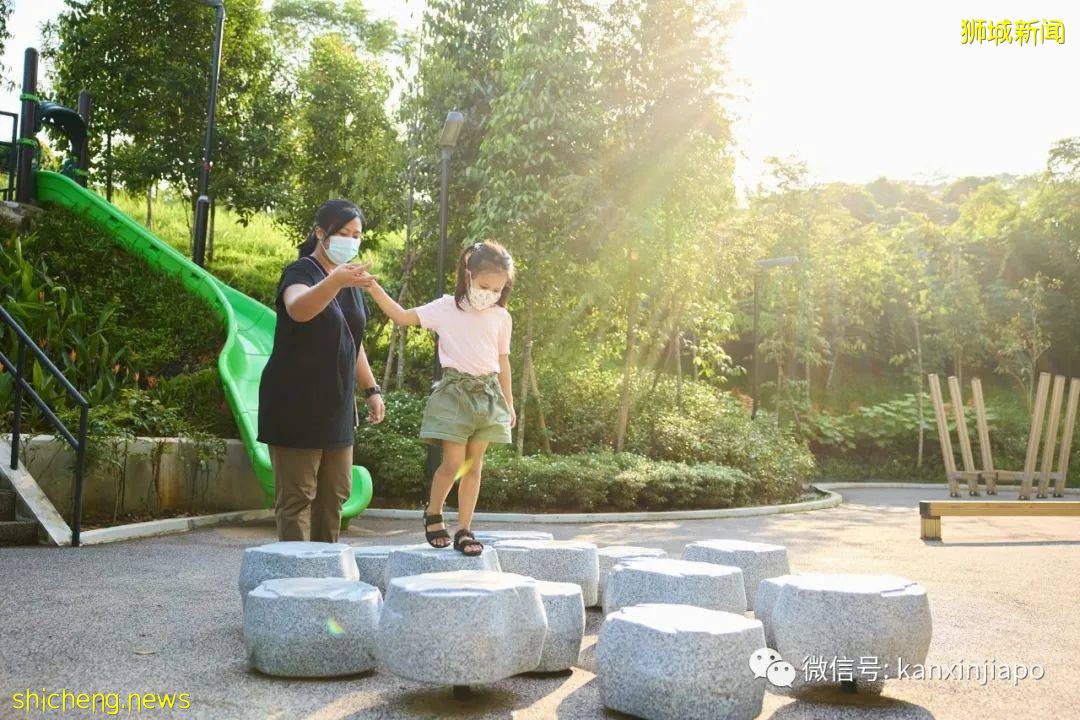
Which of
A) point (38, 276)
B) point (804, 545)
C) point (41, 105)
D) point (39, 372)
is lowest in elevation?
point (804, 545)

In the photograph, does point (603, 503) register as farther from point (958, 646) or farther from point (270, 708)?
point (270, 708)

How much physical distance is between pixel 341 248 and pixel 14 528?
454 centimetres

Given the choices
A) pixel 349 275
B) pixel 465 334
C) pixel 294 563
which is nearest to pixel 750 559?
pixel 465 334

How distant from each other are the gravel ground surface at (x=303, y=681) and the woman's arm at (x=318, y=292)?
1476mm

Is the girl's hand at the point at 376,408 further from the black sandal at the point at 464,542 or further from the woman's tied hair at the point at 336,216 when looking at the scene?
the woman's tied hair at the point at 336,216

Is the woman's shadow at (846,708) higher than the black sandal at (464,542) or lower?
lower

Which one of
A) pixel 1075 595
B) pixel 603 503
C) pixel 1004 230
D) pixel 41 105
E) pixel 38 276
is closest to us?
pixel 1075 595

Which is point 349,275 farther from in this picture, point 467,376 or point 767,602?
point 767,602

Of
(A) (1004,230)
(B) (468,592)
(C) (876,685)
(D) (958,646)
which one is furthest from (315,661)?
(A) (1004,230)

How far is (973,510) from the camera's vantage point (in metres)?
11.2

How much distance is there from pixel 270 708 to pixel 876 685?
7.23ft

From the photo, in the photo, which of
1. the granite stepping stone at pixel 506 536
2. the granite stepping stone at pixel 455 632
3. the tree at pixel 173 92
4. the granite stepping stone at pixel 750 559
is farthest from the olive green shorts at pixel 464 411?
the tree at pixel 173 92

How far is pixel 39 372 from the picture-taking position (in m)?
9.52

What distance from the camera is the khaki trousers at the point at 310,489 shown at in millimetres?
4582
